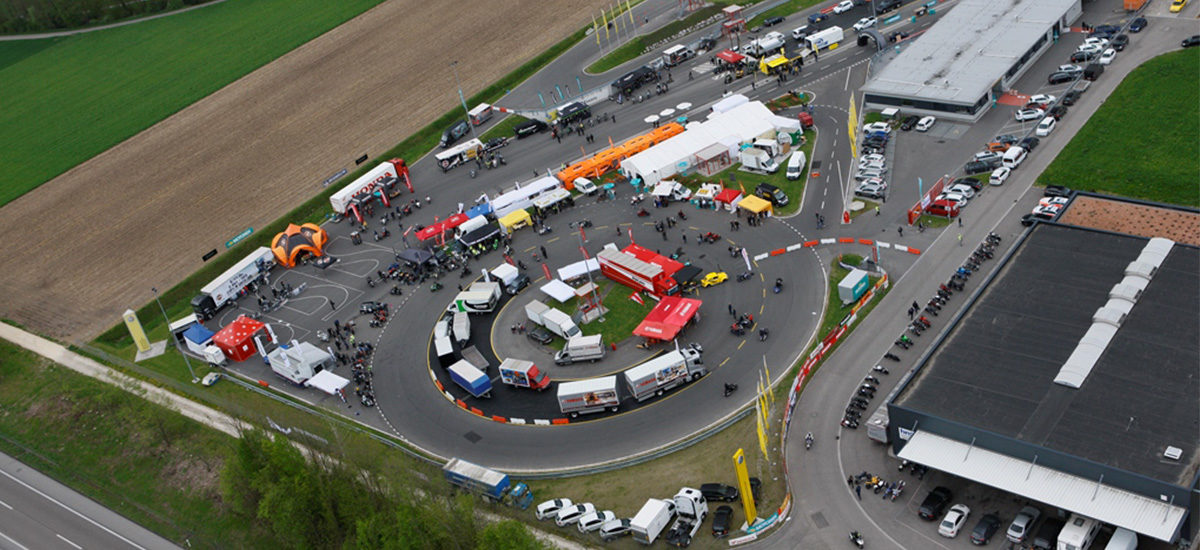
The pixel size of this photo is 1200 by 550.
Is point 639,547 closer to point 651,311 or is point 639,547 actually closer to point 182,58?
point 651,311

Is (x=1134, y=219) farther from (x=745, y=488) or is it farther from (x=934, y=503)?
(x=745, y=488)

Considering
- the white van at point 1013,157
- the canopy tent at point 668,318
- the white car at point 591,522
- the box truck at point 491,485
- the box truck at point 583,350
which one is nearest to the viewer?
the white car at point 591,522

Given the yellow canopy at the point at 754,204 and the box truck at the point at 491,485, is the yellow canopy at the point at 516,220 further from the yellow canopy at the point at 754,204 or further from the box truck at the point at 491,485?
the box truck at the point at 491,485

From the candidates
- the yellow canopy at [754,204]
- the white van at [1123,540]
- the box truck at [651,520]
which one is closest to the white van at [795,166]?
the yellow canopy at [754,204]

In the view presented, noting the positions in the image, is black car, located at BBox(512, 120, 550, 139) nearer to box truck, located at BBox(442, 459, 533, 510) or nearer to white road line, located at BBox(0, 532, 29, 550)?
box truck, located at BBox(442, 459, 533, 510)

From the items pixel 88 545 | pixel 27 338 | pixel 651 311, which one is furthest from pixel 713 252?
pixel 27 338

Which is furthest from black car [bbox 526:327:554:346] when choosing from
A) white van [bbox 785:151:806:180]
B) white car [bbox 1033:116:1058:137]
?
white car [bbox 1033:116:1058:137]
